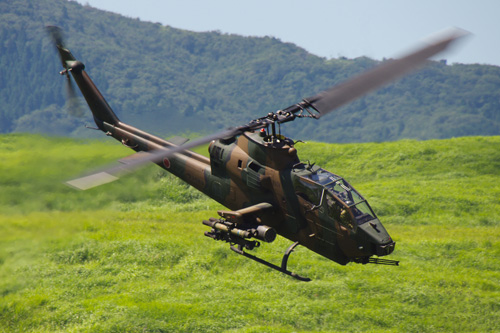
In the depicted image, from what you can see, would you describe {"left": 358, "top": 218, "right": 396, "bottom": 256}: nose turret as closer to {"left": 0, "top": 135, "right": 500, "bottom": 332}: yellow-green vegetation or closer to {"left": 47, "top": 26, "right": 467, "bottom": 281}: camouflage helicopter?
{"left": 47, "top": 26, "right": 467, "bottom": 281}: camouflage helicopter

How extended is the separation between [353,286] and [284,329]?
5.47 meters

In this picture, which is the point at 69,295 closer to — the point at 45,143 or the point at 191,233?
the point at 191,233

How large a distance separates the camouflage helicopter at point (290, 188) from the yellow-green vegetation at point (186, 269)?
29.7 feet

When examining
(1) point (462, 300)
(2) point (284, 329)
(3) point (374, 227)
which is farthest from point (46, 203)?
(1) point (462, 300)

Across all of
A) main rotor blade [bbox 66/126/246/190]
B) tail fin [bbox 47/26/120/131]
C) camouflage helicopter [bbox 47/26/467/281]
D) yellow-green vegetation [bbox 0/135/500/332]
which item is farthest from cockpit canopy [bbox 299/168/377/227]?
tail fin [bbox 47/26/120/131]

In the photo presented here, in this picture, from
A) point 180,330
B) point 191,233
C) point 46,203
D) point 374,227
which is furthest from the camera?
point 191,233

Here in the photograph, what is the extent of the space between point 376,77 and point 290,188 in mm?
4770

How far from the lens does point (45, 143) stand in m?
39.6

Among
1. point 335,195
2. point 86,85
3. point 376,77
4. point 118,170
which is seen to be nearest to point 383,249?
point 335,195

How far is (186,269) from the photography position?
1305 inches

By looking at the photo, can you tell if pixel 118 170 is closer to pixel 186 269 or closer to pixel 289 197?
pixel 289 197

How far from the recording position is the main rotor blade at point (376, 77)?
20.0 metres

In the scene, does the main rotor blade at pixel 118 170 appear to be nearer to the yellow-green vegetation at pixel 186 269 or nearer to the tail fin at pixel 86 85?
the tail fin at pixel 86 85

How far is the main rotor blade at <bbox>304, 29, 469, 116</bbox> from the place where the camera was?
20031mm
